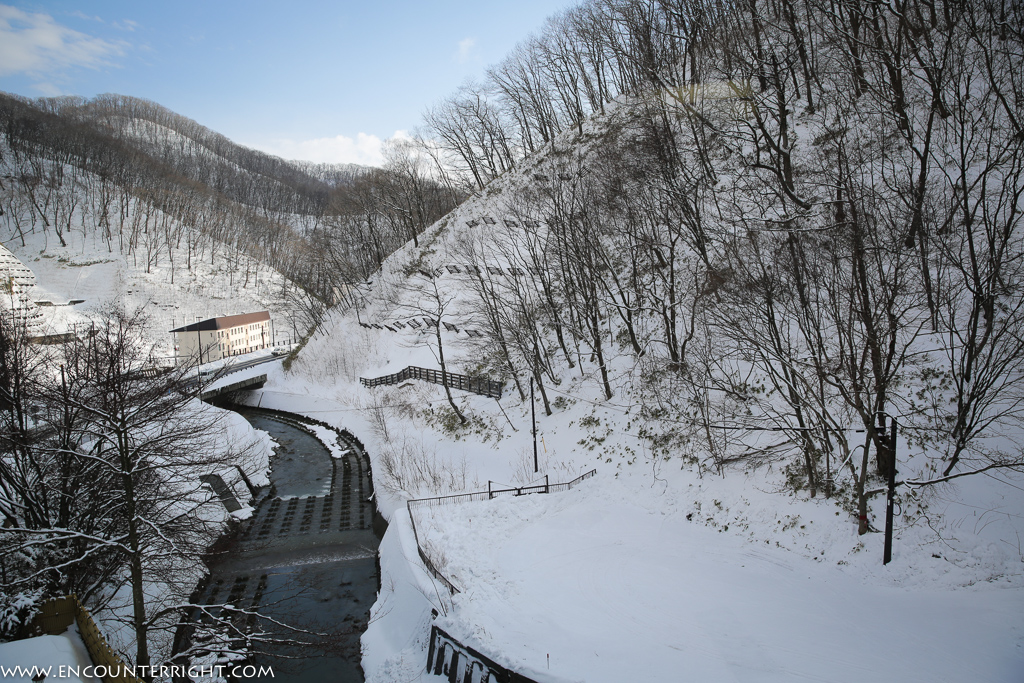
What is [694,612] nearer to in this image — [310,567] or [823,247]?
[823,247]

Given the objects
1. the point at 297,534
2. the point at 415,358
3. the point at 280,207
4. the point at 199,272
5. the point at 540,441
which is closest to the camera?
the point at 297,534

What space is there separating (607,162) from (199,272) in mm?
72754

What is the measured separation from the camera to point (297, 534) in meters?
19.4

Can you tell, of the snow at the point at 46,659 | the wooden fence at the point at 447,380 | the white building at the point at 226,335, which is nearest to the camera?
the snow at the point at 46,659

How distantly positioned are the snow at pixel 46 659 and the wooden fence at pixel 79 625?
0.81ft

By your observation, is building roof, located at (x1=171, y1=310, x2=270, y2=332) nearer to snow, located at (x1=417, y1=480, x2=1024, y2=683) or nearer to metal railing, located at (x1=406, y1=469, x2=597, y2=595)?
metal railing, located at (x1=406, y1=469, x2=597, y2=595)

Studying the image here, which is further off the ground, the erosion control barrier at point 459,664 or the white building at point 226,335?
the white building at point 226,335

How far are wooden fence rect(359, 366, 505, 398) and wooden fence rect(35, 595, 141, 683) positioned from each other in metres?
17.5

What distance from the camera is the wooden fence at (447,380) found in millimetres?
27016

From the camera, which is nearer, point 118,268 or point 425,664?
point 425,664

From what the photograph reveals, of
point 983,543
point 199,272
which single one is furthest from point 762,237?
point 199,272

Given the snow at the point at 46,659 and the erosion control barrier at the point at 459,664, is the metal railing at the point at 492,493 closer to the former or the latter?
the erosion control barrier at the point at 459,664

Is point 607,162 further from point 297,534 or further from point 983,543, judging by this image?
point 297,534

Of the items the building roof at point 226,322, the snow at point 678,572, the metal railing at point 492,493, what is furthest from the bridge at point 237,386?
the metal railing at point 492,493
